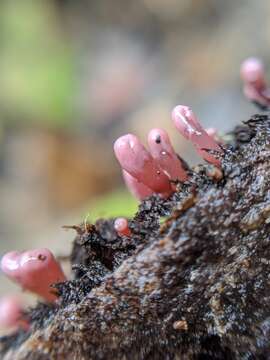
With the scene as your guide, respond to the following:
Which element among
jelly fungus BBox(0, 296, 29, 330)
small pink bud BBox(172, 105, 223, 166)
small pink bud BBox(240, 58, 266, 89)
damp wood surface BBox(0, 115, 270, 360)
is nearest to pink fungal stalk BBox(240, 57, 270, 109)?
small pink bud BBox(240, 58, 266, 89)

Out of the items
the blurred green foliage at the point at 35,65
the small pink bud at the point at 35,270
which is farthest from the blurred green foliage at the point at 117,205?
the small pink bud at the point at 35,270

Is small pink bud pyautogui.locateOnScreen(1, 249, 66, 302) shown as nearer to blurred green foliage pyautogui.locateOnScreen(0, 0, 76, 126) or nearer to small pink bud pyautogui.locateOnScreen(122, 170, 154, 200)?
small pink bud pyautogui.locateOnScreen(122, 170, 154, 200)

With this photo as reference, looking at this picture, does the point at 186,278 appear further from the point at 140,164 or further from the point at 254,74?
the point at 254,74

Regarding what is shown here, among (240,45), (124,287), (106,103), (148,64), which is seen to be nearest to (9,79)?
(106,103)

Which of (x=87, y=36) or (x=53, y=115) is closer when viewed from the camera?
(x=53, y=115)

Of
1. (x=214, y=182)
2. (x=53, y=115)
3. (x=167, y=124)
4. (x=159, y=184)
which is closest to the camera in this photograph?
(x=214, y=182)

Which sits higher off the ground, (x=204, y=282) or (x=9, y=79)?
(x=9, y=79)

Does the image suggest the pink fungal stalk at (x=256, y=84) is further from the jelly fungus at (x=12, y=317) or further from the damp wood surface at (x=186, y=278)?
the jelly fungus at (x=12, y=317)

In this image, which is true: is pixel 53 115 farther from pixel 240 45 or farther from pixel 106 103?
pixel 240 45
